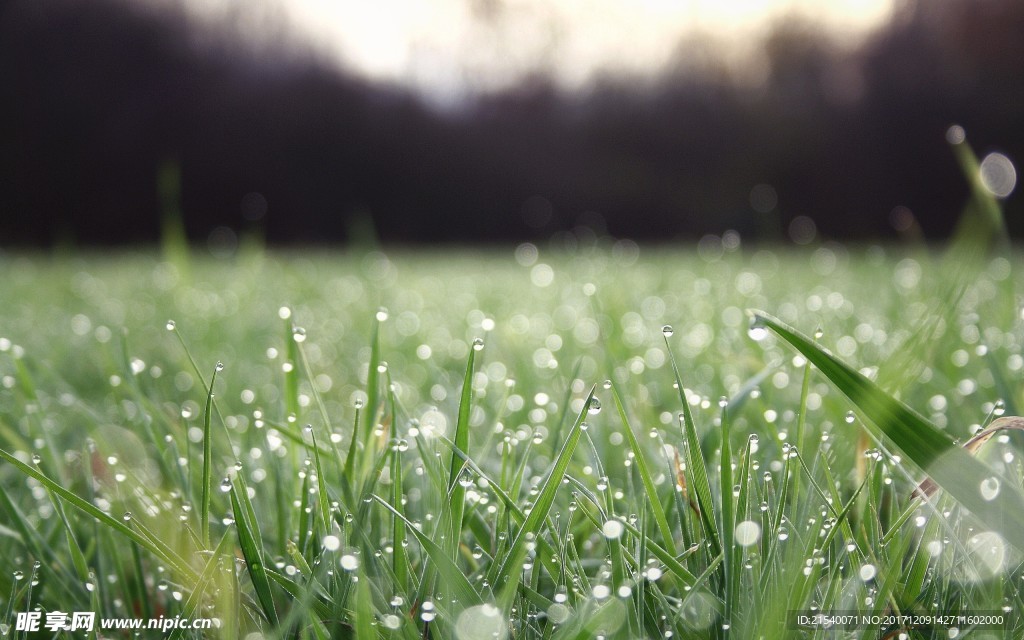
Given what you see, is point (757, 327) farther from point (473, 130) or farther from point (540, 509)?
point (473, 130)

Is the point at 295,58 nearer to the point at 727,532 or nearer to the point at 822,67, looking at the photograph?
the point at 822,67

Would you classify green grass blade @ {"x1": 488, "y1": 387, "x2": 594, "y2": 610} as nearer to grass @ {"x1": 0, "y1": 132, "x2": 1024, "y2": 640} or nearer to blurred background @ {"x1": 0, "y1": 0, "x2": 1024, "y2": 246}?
grass @ {"x1": 0, "y1": 132, "x2": 1024, "y2": 640}

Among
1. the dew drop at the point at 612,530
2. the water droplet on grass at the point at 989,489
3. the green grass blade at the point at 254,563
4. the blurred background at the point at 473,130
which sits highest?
the blurred background at the point at 473,130

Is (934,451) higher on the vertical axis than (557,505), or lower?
higher

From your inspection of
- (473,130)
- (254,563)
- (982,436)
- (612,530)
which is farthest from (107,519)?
(473,130)

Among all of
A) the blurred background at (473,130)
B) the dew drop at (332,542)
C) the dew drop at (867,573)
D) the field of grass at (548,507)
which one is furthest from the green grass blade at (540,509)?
the blurred background at (473,130)

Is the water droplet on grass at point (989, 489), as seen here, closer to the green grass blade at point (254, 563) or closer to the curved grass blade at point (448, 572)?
the curved grass blade at point (448, 572)
